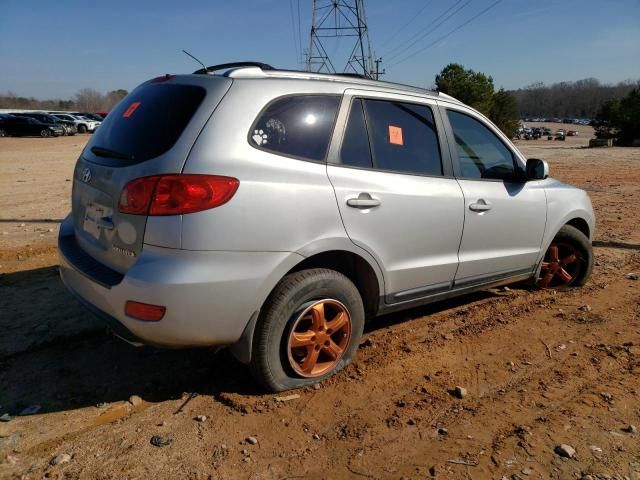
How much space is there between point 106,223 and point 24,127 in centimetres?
3989

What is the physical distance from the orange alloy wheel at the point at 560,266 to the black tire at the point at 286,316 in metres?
2.60

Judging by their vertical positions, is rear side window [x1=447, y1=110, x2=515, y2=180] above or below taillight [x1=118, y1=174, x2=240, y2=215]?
above

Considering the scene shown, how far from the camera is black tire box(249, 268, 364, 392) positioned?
2.78 meters

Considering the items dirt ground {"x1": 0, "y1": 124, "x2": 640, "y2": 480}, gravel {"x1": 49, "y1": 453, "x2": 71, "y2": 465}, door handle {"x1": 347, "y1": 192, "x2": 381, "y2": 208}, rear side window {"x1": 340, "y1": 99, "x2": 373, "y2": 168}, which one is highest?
rear side window {"x1": 340, "y1": 99, "x2": 373, "y2": 168}

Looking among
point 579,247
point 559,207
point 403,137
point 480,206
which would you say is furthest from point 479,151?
point 579,247

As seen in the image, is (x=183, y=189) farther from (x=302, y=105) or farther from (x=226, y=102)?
(x=302, y=105)

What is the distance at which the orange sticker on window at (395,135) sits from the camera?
3357 millimetres

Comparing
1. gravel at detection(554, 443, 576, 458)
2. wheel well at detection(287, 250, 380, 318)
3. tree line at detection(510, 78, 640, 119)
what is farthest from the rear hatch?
tree line at detection(510, 78, 640, 119)

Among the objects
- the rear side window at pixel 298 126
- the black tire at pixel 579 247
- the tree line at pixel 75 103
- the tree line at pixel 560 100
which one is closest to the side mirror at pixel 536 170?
the black tire at pixel 579 247

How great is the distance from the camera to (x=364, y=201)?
3014 millimetres

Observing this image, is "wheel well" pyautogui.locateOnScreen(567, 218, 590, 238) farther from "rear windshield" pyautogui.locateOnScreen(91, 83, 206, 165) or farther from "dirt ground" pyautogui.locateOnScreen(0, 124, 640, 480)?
"rear windshield" pyautogui.locateOnScreen(91, 83, 206, 165)

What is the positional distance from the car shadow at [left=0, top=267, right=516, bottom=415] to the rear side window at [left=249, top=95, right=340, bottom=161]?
1.46 metres

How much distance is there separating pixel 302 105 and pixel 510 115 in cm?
3993

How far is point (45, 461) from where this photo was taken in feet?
7.91
